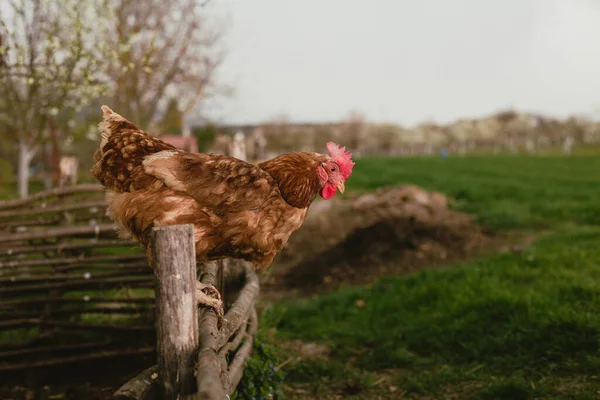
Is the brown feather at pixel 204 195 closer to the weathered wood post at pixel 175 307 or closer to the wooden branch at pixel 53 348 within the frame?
the weathered wood post at pixel 175 307

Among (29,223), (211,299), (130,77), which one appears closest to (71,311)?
(29,223)

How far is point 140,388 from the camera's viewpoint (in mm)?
1942

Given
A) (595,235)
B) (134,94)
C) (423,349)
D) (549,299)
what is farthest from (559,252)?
(134,94)

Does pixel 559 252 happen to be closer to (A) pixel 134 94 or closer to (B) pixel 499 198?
(B) pixel 499 198

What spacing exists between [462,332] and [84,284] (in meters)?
3.54

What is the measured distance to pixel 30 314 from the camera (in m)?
4.78

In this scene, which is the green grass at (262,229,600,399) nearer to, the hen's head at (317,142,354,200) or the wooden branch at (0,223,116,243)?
the wooden branch at (0,223,116,243)

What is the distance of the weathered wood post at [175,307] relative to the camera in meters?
2.00

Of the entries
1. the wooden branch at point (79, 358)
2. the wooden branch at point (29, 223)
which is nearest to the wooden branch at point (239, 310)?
the wooden branch at point (79, 358)

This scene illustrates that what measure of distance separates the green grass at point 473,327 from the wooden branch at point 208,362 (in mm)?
2333

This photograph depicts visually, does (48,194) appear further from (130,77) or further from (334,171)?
(130,77)

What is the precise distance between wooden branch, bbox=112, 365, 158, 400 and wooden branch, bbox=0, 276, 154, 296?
2952mm

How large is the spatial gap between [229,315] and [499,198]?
10.5m

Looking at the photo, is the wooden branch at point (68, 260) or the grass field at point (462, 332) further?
the wooden branch at point (68, 260)
